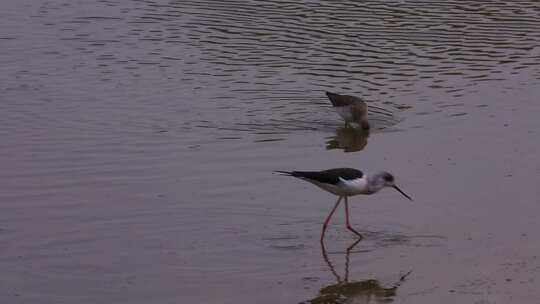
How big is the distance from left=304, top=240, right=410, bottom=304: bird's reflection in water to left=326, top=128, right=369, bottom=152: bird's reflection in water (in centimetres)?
444

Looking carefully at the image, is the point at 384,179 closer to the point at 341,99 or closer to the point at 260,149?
the point at 260,149

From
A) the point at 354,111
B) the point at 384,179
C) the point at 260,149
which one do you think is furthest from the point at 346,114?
the point at 384,179

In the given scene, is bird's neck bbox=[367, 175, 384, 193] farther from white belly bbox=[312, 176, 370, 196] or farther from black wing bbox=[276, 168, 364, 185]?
black wing bbox=[276, 168, 364, 185]

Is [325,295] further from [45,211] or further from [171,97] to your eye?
[171,97]

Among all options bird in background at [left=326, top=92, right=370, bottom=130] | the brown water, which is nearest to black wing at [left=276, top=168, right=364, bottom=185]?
the brown water

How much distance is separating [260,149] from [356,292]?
13.7 feet

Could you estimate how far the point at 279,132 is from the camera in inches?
553

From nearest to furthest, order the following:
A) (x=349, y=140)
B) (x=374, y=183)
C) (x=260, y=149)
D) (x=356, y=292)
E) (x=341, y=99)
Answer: (x=356, y=292) → (x=374, y=183) → (x=260, y=149) → (x=349, y=140) → (x=341, y=99)

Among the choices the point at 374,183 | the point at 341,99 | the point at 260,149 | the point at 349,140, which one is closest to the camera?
the point at 374,183

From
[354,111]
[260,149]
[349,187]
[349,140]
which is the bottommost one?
[349,140]

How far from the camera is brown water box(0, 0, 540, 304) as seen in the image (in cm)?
957

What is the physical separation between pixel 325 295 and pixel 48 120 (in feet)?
19.7

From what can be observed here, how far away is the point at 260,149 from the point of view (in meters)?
13.2

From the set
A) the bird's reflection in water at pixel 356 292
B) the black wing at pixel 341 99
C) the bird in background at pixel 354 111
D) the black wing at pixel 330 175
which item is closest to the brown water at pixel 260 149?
the bird's reflection in water at pixel 356 292
